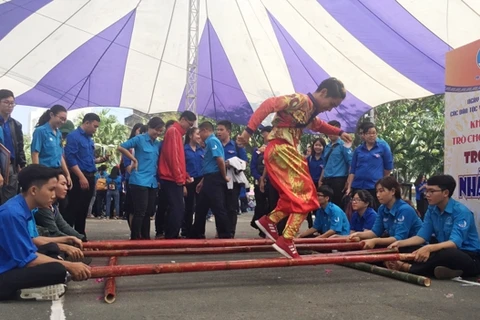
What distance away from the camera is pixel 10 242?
3.04m

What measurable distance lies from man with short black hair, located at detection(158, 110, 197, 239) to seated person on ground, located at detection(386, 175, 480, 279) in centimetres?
273

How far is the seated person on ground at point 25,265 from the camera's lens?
304cm

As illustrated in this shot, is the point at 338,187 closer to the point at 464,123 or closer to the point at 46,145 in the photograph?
the point at 464,123

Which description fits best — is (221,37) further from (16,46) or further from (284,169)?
(284,169)

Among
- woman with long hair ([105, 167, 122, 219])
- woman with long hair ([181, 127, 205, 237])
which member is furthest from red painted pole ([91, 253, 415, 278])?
woman with long hair ([105, 167, 122, 219])

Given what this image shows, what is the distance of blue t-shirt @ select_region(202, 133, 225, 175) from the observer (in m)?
6.49

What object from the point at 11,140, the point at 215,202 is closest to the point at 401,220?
the point at 215,202

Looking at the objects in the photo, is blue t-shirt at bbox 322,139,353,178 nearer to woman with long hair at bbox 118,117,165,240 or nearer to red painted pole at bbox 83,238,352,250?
woman with long hair at bbox 118,117,165,240

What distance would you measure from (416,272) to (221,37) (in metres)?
7.13

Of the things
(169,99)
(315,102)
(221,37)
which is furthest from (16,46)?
(315,102)

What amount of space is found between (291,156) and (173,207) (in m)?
2.51

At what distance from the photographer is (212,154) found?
6.49 meters

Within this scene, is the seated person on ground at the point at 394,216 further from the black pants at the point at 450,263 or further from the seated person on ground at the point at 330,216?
the seated person on ground at the point at 330,216

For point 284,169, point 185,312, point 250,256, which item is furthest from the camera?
point 250,256
